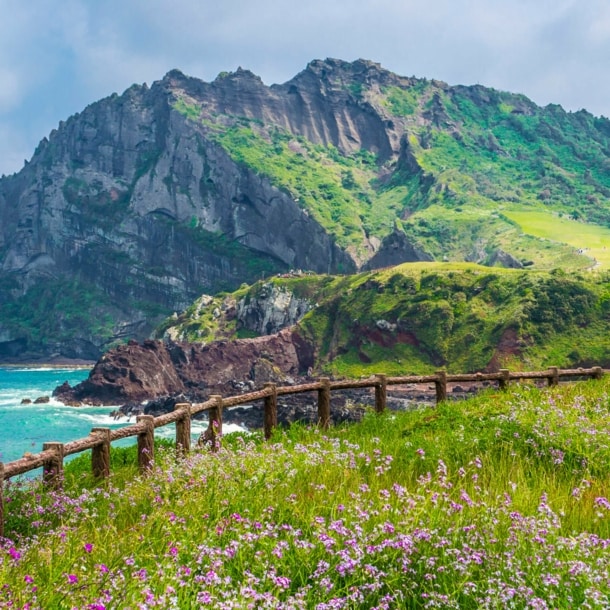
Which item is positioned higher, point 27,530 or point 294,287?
point 294,287

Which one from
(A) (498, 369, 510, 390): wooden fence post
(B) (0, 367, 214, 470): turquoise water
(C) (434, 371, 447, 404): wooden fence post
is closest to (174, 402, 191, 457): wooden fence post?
(C) (434, 371, 447, 404): wooden fence post

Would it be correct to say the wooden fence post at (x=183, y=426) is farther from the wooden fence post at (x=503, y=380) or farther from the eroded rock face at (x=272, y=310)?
the eroded rock face at (x=272, y=310)

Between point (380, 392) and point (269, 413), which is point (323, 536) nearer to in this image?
point (269, 413)

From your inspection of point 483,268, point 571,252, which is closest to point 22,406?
point 483,268

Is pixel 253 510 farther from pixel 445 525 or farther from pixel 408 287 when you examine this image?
pixel 408 287

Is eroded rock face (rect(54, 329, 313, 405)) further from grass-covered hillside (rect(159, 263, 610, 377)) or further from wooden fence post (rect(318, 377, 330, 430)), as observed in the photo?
wooden fence post (rect(318, 377, 330, 430))

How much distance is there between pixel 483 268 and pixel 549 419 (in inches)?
5241

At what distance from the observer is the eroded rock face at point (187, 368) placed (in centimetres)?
11606

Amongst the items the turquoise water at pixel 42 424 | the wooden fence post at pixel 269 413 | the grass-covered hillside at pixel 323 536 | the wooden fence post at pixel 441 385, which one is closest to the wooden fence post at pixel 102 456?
the grass-covered hillside at pixel 323 536

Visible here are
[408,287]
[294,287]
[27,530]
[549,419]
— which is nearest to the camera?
[27,530]

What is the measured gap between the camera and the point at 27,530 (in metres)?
7.36

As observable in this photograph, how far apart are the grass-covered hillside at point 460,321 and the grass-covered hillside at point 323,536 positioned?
96984 mm

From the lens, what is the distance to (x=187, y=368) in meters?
133

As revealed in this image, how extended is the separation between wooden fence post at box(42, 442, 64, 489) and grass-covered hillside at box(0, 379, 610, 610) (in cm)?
23
